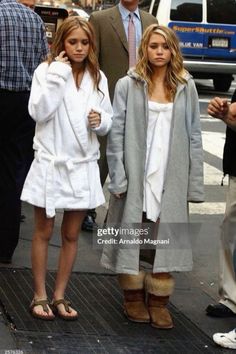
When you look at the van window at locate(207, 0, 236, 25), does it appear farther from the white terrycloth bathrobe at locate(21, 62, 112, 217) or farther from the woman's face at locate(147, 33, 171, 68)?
the white terrycloth bathrobe at locate(21, 62, 112, 217)

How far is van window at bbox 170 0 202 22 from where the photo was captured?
56.6 feet

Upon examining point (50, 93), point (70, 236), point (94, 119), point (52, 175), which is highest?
point (50, 93)

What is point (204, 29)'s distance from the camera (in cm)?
1745

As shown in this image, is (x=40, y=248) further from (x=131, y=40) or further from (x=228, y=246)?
(x=131, y=40)

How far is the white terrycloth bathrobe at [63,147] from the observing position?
4.99m

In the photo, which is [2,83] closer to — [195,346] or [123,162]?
[123,162]

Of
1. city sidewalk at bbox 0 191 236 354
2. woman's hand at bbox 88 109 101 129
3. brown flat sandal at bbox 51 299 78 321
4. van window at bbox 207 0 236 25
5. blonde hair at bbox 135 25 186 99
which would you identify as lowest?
city sidewalk at bbox 0 191 236 354

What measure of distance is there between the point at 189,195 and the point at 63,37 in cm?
121

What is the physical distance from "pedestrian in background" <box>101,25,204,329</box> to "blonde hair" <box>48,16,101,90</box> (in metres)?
0.18

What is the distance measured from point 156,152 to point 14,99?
4.64 ft

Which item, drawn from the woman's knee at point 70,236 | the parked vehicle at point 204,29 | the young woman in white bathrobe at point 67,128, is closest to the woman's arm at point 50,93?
the young woman in white bathrobe at point 67,128

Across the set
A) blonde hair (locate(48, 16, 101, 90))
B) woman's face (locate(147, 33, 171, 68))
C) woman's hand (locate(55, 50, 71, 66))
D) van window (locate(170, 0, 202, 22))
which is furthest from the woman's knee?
van window (locate(170, 0, 202, 22))

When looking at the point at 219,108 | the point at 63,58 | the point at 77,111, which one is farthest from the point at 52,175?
the point at 219,108

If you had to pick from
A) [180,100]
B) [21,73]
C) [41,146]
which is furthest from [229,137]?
[21,73]
